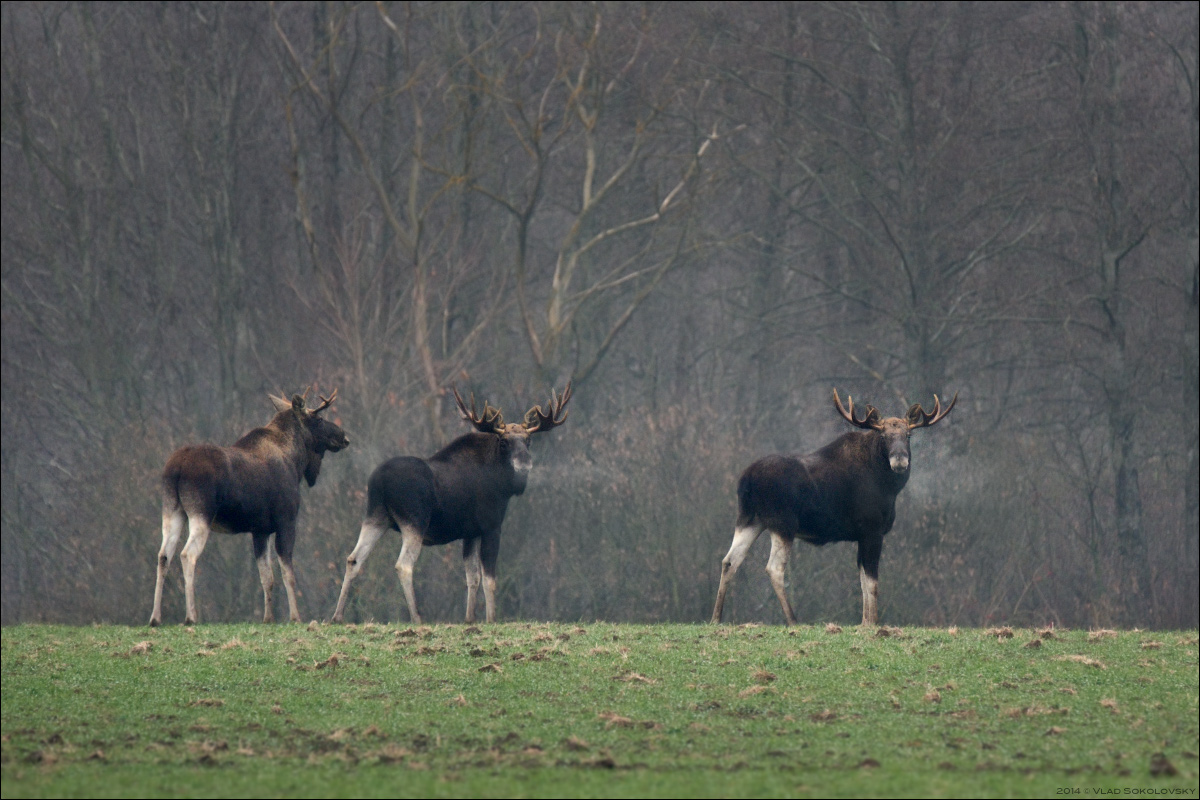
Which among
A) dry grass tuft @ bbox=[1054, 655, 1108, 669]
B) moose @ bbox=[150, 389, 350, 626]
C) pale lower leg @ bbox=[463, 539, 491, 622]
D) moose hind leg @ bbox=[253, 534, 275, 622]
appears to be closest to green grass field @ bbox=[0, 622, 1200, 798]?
dry grass tuft @ bbox=[1054, 655, 1108, 669]

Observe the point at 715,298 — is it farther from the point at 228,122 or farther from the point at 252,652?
the point at 252,652

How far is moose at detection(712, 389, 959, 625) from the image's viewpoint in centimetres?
2016

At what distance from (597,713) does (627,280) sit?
2652 centimetres

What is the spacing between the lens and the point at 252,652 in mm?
15852

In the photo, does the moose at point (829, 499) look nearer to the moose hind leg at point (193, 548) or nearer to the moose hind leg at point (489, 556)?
the moose hind leg at point (489, 556)

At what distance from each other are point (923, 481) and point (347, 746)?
2122 centimetres

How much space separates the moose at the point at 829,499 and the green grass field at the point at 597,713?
216 cm

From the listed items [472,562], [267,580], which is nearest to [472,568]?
[472,562]

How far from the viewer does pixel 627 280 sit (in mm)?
39031

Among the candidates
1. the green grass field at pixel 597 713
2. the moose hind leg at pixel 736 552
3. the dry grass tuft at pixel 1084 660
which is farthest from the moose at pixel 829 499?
the dry grass tuft at pixel 1084 660

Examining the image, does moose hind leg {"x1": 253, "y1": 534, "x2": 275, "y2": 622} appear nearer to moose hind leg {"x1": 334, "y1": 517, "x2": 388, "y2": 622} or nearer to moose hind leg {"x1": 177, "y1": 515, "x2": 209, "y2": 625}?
moose hind leg {"x1": 334, "y1": 517, "x2": 388, "y2": 622}

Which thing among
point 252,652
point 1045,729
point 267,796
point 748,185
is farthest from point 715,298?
point 267,796

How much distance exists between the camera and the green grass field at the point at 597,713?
1072 cm

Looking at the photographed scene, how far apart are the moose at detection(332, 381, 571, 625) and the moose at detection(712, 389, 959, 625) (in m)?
3.06
